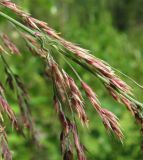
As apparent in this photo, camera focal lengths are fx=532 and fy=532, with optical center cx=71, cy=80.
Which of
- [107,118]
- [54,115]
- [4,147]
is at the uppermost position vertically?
[107,118]

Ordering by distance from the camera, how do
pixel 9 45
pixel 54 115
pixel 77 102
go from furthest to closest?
pixel 54 115 → pixel 9 45 → pixel 77 102

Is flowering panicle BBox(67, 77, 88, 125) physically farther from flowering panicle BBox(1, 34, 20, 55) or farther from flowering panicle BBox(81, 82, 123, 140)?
flowering panicle BBox(1, 34, 20, 55)

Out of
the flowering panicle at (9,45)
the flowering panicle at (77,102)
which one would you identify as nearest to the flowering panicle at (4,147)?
the flowering panicle at (77,102)

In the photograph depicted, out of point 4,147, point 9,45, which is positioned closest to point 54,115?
point 9,45

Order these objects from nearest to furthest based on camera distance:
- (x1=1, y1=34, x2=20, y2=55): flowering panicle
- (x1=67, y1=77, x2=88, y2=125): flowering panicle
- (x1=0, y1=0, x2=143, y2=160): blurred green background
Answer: (x1=67, y1=77, x2=88, y2=125): flowering panicle, (x1=1, y1=34, x2=20, y2=55): flowering panicle, (x1=0, y1=0, x2=143, y2=160): blurred green background

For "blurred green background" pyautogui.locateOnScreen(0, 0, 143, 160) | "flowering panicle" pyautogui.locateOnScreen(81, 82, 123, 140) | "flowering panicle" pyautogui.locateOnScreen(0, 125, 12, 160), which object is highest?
"flowering panicle" pyautogui.locateOnScreen(81, 82, 123, 140)

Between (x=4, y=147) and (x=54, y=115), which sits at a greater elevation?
(x=4, y=147)

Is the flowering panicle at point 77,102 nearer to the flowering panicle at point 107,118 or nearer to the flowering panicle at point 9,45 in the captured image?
the flowering panicle at point 107,118

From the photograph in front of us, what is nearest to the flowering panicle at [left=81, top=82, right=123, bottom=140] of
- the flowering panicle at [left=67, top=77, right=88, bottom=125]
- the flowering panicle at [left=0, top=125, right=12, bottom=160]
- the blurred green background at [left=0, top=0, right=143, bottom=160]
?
the flowering panicle at [left=67, top=77, right=88, bottom=125]

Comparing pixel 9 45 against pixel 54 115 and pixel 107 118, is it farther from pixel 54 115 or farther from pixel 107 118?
pixel 54 115

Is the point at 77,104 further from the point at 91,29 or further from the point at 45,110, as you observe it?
the point at 91,29

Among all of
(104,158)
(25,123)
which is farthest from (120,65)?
(25,123)
